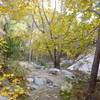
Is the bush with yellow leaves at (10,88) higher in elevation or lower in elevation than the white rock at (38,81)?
higher

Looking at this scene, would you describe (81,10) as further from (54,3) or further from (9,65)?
(54,3)

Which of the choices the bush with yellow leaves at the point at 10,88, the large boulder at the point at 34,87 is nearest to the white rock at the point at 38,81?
the large boulder at the point at 34,87

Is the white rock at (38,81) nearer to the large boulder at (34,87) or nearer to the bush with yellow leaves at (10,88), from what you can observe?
the large boulder at (34,87)

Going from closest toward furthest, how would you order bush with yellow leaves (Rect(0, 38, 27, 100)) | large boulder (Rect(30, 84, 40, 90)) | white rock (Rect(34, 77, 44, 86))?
bush with yellow leaves (Rect(0, 38, 27, 100))
large boulder (Rect(30, 84, 40, 90))
white rock (Rect(34, 77, 44, 86))

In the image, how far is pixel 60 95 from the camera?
388cm

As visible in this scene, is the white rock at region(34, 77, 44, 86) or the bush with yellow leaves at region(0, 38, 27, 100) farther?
the white rock at region(34, 77, 44, 86)

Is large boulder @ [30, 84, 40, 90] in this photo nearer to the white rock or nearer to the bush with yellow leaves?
the white rock

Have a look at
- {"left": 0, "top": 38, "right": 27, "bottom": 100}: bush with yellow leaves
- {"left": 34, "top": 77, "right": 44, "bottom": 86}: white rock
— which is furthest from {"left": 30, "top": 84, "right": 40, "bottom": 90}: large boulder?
{"left": 0, "top": 38, "right": 27, "bottom": 100}: bush with yellow leaves

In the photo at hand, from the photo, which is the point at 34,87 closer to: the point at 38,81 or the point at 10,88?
the point at 38,81

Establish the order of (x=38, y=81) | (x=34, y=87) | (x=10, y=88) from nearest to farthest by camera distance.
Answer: (x=10, y=88)
(x=34, y=87)
(x=38, y=81)

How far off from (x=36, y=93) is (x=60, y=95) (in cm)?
69

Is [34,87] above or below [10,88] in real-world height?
below

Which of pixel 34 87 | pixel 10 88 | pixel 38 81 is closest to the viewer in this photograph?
pixel 10 88

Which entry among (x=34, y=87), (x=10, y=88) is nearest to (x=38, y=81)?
(x=34, y=87)
